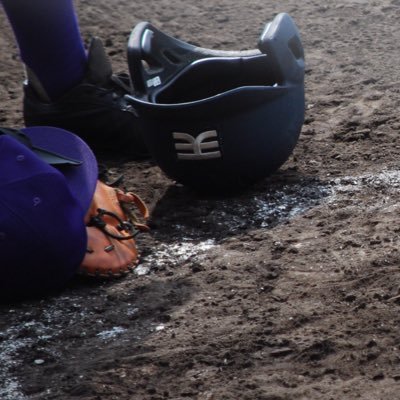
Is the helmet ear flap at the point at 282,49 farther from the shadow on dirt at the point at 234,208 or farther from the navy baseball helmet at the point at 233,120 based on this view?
Result: the shadow on dirt at the point at 234,208

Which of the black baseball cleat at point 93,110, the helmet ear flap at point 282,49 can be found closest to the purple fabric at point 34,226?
the helmet ear flap at point 282,49

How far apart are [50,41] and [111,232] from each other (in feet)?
3.29

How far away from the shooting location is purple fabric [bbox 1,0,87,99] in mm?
3951

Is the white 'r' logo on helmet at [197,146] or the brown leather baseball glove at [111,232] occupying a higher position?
the white 'r' logo on helmet at [197,146]

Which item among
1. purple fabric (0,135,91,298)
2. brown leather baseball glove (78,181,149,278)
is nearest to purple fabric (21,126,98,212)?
brown leather baseball glove (78,181,149,278)

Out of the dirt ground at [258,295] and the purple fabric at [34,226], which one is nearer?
the dirt ground at [258,295]

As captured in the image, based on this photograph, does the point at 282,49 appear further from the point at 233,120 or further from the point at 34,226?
the point at 34,226

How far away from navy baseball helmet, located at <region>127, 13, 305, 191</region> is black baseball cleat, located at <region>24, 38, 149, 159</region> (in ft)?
0.93

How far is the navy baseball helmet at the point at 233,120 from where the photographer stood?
139 inches

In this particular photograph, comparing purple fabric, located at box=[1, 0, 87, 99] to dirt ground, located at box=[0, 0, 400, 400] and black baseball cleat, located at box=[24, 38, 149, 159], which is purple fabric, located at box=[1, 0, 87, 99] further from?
dirt ground, located at box=[0, 0, 400, 400]

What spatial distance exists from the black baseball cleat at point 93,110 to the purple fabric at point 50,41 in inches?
1.4

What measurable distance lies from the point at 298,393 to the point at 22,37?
1982 mm

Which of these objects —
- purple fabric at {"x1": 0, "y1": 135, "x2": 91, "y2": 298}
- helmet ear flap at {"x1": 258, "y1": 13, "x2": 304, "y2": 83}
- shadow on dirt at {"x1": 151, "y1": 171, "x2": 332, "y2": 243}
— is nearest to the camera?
purple fabric at {"x1": 0, "y1": 135, "x2": 91, "y2": 298}

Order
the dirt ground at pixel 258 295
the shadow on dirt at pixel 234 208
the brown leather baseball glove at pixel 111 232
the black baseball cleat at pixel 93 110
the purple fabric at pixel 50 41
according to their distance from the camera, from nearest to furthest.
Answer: the dirt ground at pixel 258 295, the brown leather baseball glove at pixel 111 232, the shadow on dirt at pixel 234 208, the purple fabric at pixel 50 41, the black baseball cleat at pixel 93 110
